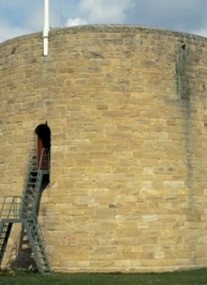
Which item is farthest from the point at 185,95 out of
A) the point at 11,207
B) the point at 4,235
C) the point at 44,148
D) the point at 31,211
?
the point at 4,235

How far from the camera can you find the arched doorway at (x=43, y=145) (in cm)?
1582

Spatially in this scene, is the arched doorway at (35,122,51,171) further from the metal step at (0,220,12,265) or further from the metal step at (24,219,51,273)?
the metal step at (0,220,12,265)

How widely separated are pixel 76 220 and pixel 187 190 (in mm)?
2784

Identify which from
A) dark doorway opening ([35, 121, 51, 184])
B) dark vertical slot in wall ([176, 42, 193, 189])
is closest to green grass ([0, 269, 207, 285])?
dark doorway opening ([35, 121, 51, 184])

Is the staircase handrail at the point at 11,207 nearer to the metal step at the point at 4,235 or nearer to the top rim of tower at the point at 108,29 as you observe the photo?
the metal step at the point at 4,235

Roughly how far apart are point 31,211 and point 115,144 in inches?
99.6

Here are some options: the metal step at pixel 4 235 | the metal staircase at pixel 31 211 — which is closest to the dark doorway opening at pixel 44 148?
the metal staircase at pixel 31 211

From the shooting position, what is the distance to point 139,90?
15555 mm

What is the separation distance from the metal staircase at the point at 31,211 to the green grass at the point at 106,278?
0.59m

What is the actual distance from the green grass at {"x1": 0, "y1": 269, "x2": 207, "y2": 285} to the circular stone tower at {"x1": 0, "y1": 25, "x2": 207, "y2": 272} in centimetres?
68

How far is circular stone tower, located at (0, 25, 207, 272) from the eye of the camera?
1500 cm

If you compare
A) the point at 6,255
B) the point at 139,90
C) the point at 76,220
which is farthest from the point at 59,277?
the point at 139,90

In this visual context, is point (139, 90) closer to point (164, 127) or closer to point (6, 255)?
point (164, 127)

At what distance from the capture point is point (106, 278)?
527 inches
